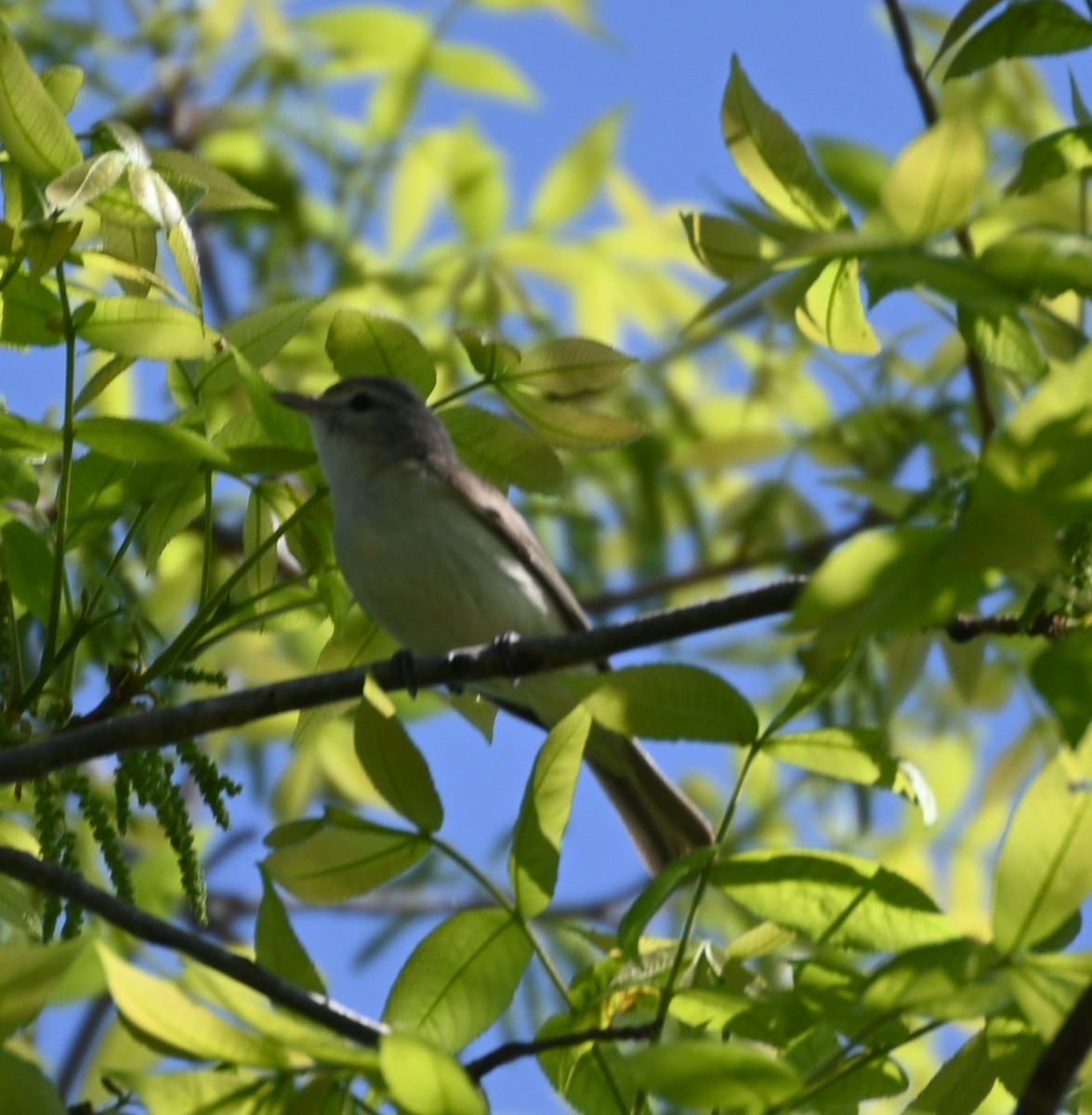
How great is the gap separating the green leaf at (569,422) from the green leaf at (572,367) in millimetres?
22

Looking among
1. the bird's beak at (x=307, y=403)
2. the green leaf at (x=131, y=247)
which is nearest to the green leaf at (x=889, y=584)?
the green leaf at (x=131, y=247)

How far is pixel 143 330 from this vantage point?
232 centimetres

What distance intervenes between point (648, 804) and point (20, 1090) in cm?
302

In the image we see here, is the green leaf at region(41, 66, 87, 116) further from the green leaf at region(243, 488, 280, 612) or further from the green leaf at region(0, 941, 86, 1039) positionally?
the green leaf at region(0, 941, 86, 1039)

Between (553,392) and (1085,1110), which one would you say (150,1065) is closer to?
(553,392)

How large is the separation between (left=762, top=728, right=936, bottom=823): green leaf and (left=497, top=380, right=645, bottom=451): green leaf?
0.77 metres

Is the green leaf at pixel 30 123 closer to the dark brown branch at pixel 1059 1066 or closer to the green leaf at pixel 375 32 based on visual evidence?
the dark brown branch at pixel 1059 1066

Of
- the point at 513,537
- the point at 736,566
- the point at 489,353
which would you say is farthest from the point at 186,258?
the point at 736,566

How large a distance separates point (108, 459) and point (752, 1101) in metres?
1.47

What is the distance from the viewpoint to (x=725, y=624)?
2.42m

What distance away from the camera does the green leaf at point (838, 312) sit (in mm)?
2238

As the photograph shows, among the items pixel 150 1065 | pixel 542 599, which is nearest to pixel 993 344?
pixel 150 1065

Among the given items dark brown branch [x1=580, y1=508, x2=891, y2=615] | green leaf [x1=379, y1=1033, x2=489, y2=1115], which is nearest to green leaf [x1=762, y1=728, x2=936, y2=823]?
green leaf [x1=379, y1=1033, x2=489, y2=1115]

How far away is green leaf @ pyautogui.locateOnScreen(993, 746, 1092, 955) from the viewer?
1.73 m
